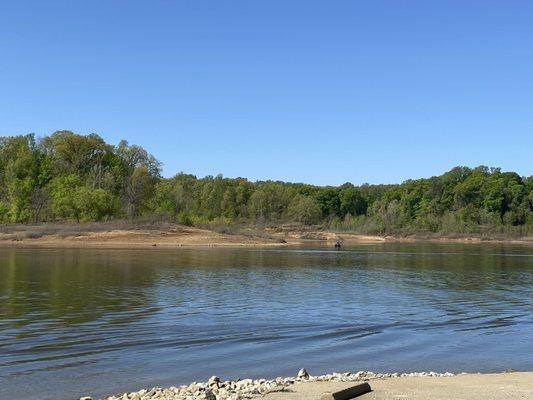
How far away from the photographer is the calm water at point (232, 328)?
1561 centimetres

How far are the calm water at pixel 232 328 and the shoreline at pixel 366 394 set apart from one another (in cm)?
192

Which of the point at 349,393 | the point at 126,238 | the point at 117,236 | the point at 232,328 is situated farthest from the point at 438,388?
the point at 117,236

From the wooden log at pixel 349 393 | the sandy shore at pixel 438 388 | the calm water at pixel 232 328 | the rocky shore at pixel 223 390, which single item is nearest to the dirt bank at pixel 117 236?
the calm water at pixel 232 328

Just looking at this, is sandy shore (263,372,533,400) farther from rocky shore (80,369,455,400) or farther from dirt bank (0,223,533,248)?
dirt bank (0,223,533,248)

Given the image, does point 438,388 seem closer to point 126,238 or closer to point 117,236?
point 126,238

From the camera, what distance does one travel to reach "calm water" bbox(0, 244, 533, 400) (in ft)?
51.2

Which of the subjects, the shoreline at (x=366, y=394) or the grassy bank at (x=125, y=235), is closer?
the shoreline at (x=366, y=394)

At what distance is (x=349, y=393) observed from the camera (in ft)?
37.2

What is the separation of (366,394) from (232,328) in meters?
10.6

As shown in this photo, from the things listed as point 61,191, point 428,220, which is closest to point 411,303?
point 61,191

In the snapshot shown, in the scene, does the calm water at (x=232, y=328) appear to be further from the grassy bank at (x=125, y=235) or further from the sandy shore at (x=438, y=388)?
the grassy bank at (x=125, y=235)

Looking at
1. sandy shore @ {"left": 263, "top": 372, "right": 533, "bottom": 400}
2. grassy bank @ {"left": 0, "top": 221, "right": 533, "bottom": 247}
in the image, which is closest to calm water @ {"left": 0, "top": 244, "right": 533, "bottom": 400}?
sandy shore @ {"left": 263, "top": 372, "right": 533, "bottom": 400}

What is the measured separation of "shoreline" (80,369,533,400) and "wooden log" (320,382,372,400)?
6.3 inches

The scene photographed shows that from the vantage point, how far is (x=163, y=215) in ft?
392
